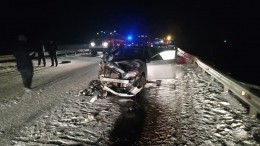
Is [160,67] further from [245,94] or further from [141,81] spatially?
[245,94]

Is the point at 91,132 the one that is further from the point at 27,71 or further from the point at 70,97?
the point at 27,71

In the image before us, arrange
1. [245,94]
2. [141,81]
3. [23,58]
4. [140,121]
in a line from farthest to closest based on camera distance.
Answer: [23,58] < [141,81] < [245,94] < [140,121]

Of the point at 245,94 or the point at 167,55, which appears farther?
the point at 167,55

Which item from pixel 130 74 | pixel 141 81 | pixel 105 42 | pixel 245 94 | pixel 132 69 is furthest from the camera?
pixel 105 42

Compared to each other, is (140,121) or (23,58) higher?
(23,58)

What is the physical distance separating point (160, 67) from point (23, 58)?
5.35m

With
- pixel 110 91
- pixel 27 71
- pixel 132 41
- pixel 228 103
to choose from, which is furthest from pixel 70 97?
pixel 132 41

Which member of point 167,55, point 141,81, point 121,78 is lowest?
point 141,81

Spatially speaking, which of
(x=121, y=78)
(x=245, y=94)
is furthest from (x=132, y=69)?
(x=245, y=94)

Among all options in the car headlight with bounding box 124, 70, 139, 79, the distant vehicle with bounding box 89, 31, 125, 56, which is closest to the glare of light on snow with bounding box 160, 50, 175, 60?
the car headlight with bounding box 124, 70, 139, 79

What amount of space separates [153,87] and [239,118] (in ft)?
14.6

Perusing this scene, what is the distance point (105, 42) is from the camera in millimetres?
28875

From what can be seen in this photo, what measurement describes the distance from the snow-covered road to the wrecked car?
42 centimetres

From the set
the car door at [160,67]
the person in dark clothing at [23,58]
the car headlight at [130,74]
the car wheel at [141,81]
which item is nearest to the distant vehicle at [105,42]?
the car door at [160,67]
